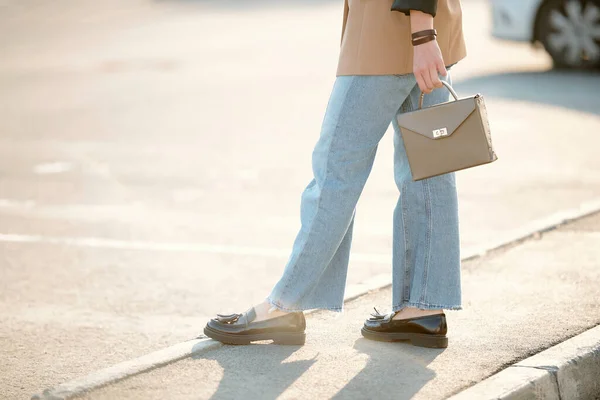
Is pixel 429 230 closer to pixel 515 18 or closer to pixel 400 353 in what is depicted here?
pixel 400 353

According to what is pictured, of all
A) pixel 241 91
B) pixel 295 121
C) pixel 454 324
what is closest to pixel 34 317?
pixel 454 324

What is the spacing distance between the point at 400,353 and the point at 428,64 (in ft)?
→ 3.72

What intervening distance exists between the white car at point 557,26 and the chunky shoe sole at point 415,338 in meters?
9.06

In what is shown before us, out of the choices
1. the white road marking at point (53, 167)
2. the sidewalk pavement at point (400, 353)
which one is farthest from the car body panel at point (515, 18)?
the sidewalk pavement at point (400, 353)

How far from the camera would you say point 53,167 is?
859cm

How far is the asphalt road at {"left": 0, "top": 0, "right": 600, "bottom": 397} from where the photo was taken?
5.23m

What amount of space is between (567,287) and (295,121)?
5561 mm

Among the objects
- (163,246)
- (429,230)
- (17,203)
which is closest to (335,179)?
(429,230)

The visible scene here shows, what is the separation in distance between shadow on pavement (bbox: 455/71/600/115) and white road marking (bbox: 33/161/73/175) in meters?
4.66

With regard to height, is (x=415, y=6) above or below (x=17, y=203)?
above

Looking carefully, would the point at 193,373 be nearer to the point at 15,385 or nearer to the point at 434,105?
the point at 15,385

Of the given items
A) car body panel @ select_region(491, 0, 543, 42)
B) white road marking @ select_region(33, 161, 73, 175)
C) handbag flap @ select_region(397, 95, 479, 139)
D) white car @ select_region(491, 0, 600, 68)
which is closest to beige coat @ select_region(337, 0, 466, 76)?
handbag flap @ select_region(397, 95, 479, 139)

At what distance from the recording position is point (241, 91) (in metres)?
12.4

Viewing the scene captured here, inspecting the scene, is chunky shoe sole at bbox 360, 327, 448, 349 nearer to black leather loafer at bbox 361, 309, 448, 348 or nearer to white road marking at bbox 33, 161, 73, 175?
black leather loafer at bbox 361, 309, 448, 348
